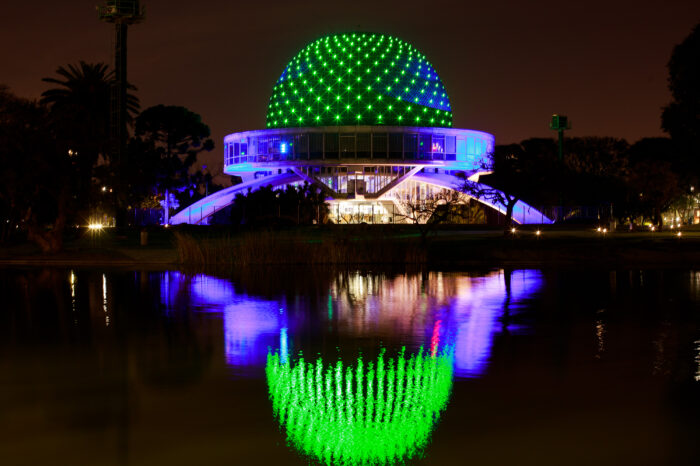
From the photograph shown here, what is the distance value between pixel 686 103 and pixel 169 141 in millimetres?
53349

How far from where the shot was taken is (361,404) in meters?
8.99

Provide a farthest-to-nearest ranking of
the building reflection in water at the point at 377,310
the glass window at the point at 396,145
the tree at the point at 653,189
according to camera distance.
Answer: the glass window at the point at 396,145 < the tree at the point at 653,189 < the building reflection in water at the point at 377,310

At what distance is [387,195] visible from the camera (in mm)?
77062

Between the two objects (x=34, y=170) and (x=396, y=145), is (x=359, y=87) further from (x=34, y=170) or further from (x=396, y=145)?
(x=34, y=170)

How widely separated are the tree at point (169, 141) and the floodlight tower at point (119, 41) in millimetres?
14473

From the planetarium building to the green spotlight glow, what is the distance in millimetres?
62469

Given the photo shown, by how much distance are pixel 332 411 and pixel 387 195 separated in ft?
225

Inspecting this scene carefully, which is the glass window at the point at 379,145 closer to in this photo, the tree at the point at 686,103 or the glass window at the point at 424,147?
the glass window at the point at 424,147

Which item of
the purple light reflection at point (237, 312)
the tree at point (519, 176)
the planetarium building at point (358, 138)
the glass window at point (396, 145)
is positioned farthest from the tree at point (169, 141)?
the purple light reflection at point (237, 312)

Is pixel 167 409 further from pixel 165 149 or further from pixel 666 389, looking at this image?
pixel 165 149

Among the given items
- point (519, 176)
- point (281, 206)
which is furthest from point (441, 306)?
point (281, 206)

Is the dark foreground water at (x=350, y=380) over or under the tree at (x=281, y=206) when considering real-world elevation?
under

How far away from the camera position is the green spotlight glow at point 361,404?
7.57 metres

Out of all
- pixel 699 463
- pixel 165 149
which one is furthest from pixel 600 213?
pixel 699 463
